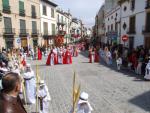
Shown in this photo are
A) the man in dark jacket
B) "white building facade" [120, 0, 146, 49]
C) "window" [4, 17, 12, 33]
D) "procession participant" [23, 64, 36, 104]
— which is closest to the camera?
the man in dark jacket

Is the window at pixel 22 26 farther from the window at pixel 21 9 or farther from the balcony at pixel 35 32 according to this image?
the balcony at pixel 35 32

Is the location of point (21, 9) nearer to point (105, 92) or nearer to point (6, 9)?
point (6, 9)

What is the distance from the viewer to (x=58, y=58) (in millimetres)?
18375

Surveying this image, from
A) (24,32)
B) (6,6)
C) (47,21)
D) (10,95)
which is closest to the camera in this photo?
(10,95)

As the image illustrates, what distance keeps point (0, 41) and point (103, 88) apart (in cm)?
1896

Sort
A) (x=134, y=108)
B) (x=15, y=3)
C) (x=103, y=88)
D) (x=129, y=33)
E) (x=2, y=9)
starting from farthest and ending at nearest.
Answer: (x=15, y=3), (x=2, y=9), (x=129, y=33), (x=103, y=88), (x=134, y=108)

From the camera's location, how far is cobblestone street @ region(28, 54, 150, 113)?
7.63 m

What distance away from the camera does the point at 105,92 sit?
31.1ft

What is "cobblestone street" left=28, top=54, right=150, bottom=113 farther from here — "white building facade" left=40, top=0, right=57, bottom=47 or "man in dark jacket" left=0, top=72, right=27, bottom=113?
"white building facade" left=40, top=0, right=57, bottom=47

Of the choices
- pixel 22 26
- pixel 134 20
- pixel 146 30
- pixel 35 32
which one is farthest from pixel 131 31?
pixel 35 32

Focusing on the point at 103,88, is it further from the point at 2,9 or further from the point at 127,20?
the point at 2,9

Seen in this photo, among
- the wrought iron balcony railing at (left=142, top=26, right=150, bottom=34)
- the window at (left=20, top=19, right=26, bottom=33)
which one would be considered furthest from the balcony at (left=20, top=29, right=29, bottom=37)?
the wrought iron balcony railing at (left=142, top=26, right=150, bottom=34)

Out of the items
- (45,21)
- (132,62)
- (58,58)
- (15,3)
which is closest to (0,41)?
(15,3)

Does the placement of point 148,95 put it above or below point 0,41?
below
